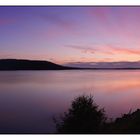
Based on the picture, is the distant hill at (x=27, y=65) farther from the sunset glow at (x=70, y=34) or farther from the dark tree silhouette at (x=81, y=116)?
the dark tree silhouette at (x=81, y=116)

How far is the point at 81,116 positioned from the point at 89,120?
0.25 ft

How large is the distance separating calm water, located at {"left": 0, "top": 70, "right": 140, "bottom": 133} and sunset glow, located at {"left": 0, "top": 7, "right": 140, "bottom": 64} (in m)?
0.12

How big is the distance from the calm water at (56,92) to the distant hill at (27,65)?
4 cm

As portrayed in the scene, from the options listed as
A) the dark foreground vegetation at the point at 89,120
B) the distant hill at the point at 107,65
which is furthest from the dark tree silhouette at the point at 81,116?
the distant hill at the point at 107,65

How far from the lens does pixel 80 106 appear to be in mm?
3164

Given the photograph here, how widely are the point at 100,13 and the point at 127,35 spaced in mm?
256

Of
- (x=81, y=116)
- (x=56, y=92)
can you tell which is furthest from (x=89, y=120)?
(x=56, y=92)

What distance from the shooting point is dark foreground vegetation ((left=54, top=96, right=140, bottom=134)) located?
3051 mm

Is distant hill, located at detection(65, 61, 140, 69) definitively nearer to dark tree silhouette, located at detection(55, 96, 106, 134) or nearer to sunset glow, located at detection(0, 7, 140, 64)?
sunset glow, located at detection(0, 7, 140, 64)

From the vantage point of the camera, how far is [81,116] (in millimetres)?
3168

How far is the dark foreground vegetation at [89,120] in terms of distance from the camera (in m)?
3.05

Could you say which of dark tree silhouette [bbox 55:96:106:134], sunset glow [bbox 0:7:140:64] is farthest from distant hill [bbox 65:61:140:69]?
dark tree silhouette [bbox 55:96:106:134]

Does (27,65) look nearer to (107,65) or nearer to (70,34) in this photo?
(70,34)
